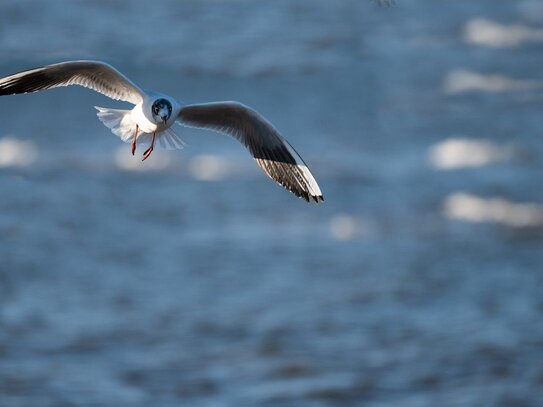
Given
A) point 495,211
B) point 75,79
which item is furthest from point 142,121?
point 495,211

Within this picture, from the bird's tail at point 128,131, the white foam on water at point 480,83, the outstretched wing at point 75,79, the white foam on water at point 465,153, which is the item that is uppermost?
the white foam on water at point 480,83

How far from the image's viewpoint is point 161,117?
5547 mm

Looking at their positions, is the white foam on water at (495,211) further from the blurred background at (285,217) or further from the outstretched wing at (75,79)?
the outstretched wing at (75,79)

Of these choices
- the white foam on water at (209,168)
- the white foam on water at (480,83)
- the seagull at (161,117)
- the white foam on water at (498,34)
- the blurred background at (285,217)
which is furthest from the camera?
the white foam on water at (498,34)

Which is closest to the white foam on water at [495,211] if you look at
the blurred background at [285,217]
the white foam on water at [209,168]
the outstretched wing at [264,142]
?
the blurred background at [285,217]

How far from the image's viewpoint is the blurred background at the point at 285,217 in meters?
11.4

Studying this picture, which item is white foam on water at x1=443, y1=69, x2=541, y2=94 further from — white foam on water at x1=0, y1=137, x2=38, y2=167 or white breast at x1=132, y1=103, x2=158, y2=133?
white breast at x1=132, y1=103, x2=158, y2=133

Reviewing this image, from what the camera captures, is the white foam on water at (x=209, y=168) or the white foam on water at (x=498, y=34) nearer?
the white foam on water at (x=209, y=168)

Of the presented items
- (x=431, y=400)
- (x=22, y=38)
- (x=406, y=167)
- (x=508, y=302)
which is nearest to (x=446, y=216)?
(x=406, y=167)

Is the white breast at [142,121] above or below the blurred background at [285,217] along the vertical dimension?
below

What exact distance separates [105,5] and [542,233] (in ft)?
17.6

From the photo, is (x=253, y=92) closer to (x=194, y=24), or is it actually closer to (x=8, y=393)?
(x=194, y=24)

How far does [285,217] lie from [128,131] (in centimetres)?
759

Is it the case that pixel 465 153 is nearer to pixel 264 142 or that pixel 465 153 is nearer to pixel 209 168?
pixel 209 168
